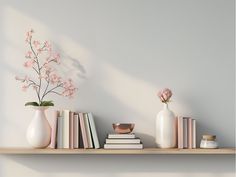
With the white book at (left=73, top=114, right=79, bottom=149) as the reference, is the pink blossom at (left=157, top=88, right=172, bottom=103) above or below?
above

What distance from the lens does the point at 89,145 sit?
2.34 meters

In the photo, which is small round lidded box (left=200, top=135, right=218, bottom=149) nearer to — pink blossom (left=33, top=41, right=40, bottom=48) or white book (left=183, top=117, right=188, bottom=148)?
white book (left=183, top=117, right=188, bottom=148)

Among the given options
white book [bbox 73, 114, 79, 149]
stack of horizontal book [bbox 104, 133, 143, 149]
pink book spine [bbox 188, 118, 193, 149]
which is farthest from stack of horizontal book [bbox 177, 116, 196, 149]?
white book [bbox 73, 114, 79, 149]

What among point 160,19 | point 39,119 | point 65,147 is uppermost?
point 160,19

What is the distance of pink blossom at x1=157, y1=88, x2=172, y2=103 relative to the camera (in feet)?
7.88

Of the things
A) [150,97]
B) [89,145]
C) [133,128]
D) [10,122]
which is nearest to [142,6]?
[150,97]

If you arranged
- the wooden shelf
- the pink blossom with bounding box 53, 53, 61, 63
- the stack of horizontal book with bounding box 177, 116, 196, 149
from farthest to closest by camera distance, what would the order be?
the pink blossom with bounding box 53, 53, 61, 63, the stack of horizontal book with bounding box 177, 116, 196, 149, the wooden shelf

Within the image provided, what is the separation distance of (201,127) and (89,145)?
0.70m

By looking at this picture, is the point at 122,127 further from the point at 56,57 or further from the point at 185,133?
the point at 56,57

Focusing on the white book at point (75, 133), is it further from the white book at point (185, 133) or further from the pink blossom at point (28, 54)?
the white book at point (185, 133)

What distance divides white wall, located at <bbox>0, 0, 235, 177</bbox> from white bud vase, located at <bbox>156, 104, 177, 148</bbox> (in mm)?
114

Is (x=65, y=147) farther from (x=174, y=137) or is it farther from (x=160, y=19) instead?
(x=160, y=19)

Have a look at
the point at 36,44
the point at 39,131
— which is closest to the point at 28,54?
the point at 36,44

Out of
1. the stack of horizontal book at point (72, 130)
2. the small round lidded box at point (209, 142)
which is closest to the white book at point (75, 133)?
the stack of horizontal book at point (72, 130)
